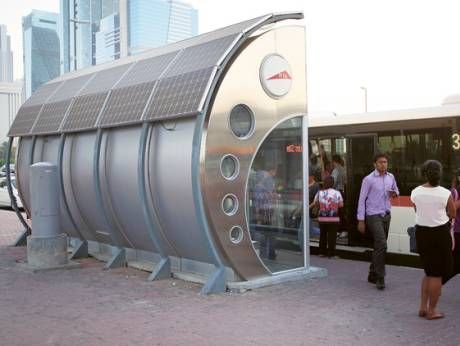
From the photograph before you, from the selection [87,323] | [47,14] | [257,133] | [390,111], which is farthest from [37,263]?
[47,14]

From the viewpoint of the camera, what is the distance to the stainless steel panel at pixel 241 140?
24.2 feet

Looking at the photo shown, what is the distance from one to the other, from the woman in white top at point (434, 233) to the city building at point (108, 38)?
17040 mm

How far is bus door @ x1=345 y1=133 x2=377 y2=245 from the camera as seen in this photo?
433 inches

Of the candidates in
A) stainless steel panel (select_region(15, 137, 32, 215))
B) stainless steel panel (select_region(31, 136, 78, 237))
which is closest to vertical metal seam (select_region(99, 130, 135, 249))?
stainless steel panel (select_region(31, 136, 78, 237))

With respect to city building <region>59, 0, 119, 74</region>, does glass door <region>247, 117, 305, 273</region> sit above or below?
below

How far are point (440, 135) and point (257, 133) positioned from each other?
3.81 meters

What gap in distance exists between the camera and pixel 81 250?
34.5ft

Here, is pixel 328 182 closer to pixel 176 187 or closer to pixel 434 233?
pixel 176 187

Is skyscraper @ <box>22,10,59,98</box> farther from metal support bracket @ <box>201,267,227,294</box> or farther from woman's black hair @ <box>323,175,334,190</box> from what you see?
metal support bracket @ <box>201,267,227,294</box>

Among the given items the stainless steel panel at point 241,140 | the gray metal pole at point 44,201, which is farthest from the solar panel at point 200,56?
the gray metal pole at point 44,201

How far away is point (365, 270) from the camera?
29.5ft

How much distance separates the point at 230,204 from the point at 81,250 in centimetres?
405

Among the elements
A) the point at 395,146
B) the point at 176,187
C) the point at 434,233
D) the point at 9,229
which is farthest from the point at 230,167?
the point at 9,229

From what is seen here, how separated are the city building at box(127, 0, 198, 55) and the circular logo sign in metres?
12.8
